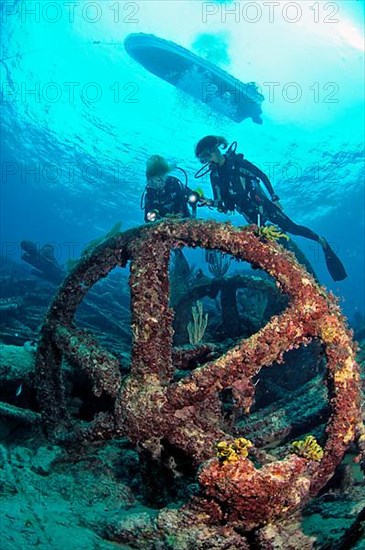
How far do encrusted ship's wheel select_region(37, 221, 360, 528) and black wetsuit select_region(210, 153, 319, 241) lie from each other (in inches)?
261

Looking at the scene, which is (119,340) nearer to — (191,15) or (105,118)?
(191,15)

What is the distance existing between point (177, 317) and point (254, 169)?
5.26 m

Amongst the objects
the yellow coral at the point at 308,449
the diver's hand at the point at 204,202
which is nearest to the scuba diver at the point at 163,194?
the diver's hand at the point at 204,202

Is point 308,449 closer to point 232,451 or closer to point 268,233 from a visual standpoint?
point 232,451

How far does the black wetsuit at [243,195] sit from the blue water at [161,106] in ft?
48.4

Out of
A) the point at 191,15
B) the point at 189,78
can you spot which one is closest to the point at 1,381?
the point at 189,78

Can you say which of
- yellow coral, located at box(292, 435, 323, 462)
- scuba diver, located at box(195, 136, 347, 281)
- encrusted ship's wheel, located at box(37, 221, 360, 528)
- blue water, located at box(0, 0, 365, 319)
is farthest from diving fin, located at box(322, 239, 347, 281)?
blue water, located at box(0, 0, 365, 319)

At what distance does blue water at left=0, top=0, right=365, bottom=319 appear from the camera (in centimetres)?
2565

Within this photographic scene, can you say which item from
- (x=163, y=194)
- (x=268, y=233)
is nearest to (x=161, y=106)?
(x=163, y=194)

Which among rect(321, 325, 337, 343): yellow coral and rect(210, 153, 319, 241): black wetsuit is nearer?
rect(321, 325, 337, 343): yellow coral

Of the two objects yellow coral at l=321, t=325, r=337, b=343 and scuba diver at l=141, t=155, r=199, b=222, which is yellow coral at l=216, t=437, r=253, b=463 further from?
scuba diver at l=141, t=155, r=199, b=222

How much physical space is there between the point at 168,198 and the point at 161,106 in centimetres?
2713

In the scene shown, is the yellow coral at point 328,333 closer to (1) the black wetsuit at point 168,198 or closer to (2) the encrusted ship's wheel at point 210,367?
(2) the encrusted ship's wheel at point 210,367

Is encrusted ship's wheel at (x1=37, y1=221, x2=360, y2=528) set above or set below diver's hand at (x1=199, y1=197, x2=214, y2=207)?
below
